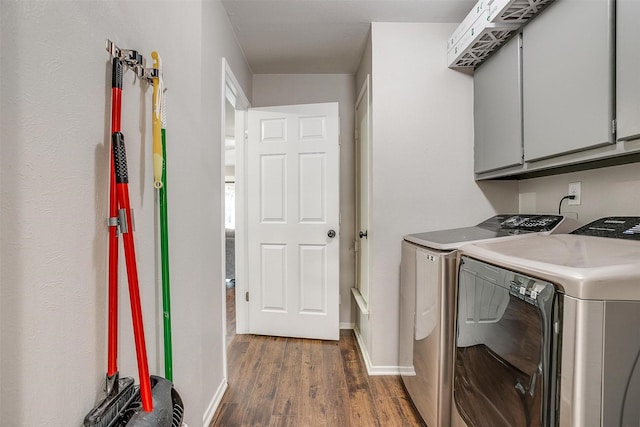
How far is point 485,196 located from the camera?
2.13 m

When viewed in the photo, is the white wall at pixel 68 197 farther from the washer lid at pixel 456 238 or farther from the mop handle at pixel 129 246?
the washer lid at pixel 456 238

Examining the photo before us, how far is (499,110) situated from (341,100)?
1529 mm

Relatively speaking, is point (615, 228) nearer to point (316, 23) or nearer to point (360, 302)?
point (360, 302)

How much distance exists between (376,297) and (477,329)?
0.99 m

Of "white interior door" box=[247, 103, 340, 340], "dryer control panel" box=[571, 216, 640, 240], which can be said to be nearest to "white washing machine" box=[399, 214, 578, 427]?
"dryer control panel" box=[571, 216, 640, 240]

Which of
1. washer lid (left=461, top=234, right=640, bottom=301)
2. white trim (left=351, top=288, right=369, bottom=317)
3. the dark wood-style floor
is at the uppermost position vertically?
washer lid (left=461, top=234, right=640, bottom=301)

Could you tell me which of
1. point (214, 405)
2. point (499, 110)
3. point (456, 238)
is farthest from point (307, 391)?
point (499, 110)

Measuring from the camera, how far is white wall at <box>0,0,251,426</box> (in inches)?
23.1

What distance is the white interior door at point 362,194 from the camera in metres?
2.41

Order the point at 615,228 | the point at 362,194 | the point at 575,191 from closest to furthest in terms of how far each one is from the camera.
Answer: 1. the point at 615,228
2. the point at 575,191
3. the point at 362,194

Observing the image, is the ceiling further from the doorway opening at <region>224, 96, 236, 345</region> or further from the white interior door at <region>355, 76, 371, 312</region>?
the doorway opening at <region>224, 96, 236, 345</region>

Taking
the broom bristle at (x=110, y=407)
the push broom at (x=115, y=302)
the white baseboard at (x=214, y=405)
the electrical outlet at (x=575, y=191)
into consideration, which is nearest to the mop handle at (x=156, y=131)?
the push broom at (x=115, y=302)

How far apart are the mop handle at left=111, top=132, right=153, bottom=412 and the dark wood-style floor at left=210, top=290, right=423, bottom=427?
3.46 ft

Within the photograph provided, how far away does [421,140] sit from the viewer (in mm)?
2143
